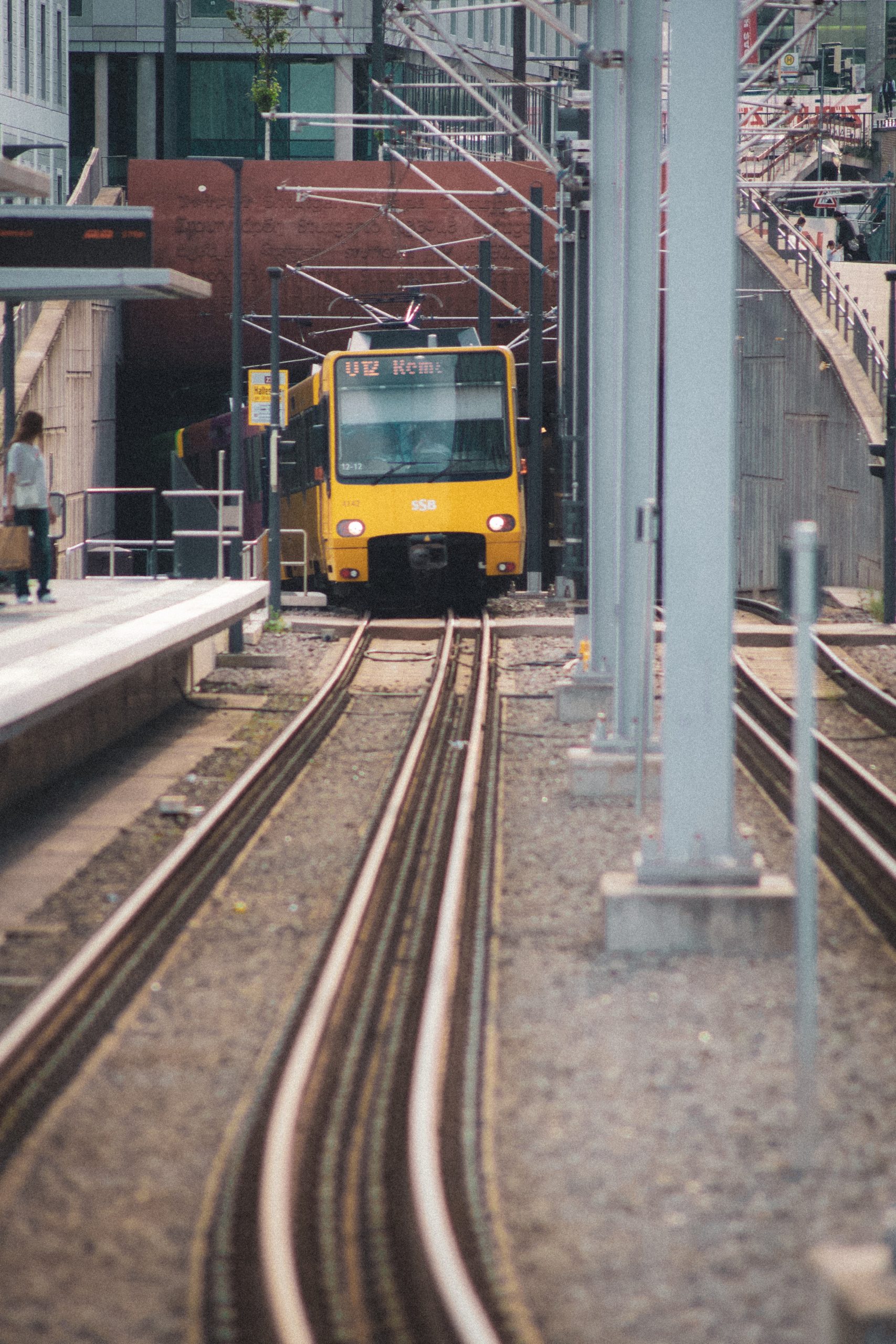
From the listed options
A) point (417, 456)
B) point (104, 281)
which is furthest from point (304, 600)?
point (104, 281)

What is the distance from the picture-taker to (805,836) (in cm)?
564

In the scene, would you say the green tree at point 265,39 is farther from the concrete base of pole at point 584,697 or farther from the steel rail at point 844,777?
the concrete base of pole at point 584,697

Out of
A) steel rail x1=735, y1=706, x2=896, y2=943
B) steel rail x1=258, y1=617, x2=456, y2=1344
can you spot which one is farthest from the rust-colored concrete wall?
steel rail x1=258, y1=617, x2=456, y2=1344

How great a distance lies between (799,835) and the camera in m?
5.67

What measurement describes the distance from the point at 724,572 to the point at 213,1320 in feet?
14.9

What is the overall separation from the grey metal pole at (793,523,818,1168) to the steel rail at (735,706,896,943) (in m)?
2.95

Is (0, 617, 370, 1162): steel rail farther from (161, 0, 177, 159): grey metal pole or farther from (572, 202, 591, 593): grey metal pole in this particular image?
(161, 0, 177, 159): grey metal pole

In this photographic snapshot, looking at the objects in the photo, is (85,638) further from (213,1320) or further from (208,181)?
(208,181)

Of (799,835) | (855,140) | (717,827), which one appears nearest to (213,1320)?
(799,835)

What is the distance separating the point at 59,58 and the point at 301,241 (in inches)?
566

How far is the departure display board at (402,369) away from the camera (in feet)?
78.3

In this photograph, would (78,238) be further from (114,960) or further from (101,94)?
(101,94)

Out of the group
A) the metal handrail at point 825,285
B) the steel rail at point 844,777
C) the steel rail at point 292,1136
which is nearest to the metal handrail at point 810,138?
the metal handrail at point 825,285

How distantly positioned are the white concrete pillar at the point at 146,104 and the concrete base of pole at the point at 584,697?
149 feet
